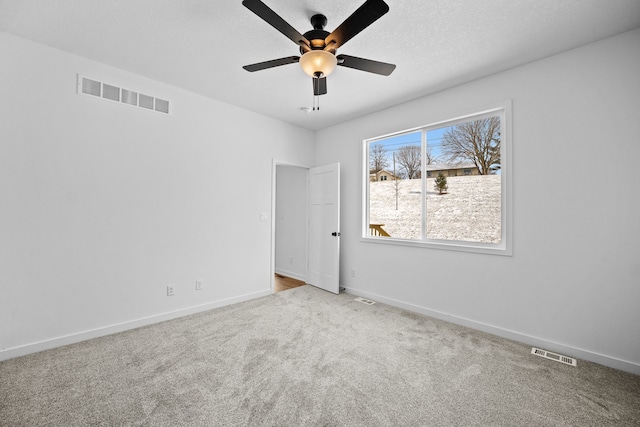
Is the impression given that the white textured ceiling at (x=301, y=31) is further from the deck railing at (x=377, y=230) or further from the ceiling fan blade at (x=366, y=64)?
the deck railing at (x=377, y=230)

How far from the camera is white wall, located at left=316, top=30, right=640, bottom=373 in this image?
223 centimetres

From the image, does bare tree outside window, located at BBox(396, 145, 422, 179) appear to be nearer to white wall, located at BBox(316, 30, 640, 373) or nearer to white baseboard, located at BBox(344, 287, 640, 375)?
white wall, located at BBox(316, 30, 640, 373)

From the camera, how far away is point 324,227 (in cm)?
454

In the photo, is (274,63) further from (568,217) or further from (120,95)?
(568,217)

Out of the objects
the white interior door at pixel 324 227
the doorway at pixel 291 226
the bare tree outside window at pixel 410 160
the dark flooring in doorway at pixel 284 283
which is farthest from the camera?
the doorway at pixel 291 226

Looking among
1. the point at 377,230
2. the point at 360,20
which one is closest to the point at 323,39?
the point at 360,20

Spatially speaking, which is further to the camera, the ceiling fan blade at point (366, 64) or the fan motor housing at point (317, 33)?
the ceiling fan blade at point (366, 64)

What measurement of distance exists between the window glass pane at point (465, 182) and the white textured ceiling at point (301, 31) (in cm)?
63

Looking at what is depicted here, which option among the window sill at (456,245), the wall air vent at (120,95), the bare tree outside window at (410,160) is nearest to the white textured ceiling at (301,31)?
the wall air vent at (120,95)

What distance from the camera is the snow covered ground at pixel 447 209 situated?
3.04m

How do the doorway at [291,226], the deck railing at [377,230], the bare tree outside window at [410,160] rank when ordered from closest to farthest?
the bare tree outside window at [410,160]
the deck railing at [377,230]
the doorway at [291,226]

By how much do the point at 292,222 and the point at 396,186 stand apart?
7.48 feet

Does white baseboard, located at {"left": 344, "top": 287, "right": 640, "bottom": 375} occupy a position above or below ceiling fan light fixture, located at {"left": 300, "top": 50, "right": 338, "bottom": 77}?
below

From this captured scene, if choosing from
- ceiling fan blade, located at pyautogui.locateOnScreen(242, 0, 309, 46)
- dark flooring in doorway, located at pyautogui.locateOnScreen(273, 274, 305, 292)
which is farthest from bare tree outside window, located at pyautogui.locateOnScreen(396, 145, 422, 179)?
Answer: dark flooring in doorway, located at pyautogui.locateOnScreen(273, 274, 305, 292)
